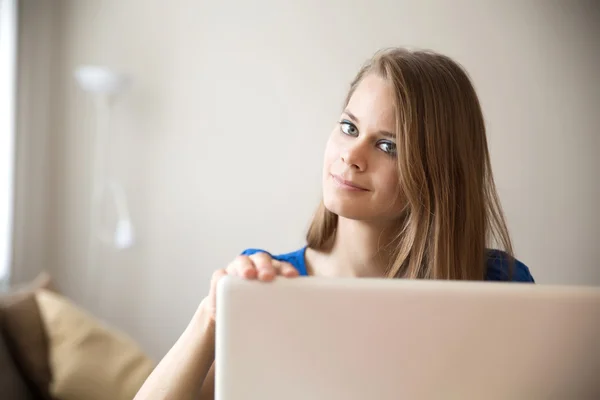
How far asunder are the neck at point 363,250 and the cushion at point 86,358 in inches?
36.0

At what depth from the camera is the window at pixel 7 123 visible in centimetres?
271

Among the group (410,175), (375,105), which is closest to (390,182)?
(410,175)

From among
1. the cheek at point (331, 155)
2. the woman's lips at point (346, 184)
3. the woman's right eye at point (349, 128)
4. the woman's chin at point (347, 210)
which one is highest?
the woman's right eye at point (349, 128)

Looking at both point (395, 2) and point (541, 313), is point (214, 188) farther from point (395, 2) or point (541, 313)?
point (541, 313)

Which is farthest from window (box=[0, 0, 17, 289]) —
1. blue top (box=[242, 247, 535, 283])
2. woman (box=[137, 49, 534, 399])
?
woman (box=[137, 49, 534, 399])

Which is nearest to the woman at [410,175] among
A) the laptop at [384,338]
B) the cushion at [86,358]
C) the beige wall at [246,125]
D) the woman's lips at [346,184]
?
the woman's lips at [346,184]

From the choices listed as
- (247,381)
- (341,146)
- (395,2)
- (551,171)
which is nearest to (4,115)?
(395,2)

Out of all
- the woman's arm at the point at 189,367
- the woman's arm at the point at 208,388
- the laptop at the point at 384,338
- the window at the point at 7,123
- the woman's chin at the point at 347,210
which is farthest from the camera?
the window at the point at 7,123

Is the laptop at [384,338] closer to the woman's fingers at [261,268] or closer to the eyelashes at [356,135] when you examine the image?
the woman's fingers at [261,268]

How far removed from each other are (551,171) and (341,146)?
1.84 meters

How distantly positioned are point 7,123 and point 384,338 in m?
2.63

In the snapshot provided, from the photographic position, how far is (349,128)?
1261 millimetres

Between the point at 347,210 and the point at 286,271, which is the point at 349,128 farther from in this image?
the point at 286,271

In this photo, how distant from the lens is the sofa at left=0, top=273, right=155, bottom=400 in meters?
1.81
